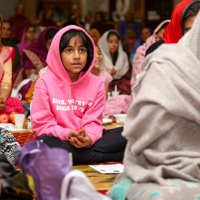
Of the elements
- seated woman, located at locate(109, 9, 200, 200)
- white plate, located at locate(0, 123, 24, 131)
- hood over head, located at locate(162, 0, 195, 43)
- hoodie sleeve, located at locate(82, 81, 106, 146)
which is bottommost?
white plate, located at locate(0, 123, 24, 131)

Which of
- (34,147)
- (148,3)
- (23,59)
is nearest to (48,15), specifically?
(148,3)

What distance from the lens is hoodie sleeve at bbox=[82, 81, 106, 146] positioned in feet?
7.05

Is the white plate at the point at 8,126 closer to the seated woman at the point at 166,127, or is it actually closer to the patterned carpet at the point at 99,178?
the patterned carpet at the point at 99,178

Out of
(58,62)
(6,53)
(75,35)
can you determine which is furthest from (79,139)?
(6,53)

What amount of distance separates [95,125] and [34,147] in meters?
0.92

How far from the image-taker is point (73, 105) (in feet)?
7.27

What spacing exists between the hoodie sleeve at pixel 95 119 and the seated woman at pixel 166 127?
81 cm

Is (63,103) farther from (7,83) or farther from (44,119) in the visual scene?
(7,83)

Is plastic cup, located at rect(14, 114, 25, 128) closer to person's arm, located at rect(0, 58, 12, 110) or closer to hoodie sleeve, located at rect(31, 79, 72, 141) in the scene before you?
person's arm, located at rect(0, 58, 12, 110)

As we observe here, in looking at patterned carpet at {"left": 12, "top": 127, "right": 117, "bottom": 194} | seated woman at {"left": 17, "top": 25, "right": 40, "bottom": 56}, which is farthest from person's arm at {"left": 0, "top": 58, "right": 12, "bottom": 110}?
seated woman at {"left": 17, "top": 25, "right": 40, "bottom": 56}

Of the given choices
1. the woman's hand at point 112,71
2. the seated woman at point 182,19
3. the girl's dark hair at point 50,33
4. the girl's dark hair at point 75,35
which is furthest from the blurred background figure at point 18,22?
the seated woman at point 182,19

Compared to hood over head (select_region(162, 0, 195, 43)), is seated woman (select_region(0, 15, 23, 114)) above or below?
below

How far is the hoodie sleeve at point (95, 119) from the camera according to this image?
2.15 metres

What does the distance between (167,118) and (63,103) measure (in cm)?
101
